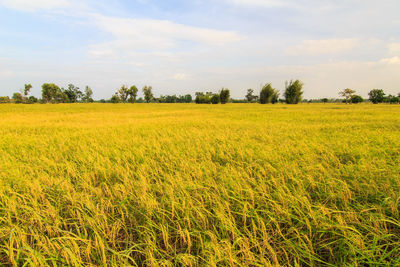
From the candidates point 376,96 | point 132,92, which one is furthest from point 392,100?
point 132,92

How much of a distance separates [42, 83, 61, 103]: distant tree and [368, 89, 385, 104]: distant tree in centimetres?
9589

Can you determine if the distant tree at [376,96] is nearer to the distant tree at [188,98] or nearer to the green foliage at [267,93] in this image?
the green foliage at [267,93]

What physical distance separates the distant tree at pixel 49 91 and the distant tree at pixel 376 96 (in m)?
95.9

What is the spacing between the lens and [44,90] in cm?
5444

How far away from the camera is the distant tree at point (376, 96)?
50.2 meters

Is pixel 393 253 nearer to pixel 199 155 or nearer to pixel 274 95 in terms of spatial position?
pixel 199 155

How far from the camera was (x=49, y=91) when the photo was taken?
54.8m

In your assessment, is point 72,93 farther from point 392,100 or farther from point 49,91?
point 392,100

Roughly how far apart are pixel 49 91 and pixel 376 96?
97311 millimetres

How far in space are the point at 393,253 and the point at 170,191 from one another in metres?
1.52

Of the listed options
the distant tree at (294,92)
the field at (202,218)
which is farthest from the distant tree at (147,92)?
the field at (202,218)

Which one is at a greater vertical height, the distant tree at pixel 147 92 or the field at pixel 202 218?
the distant tree at pixel 147 92

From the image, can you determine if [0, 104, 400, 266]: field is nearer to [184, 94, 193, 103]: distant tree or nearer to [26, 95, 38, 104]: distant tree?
[26, 95, 38, 104]: distant tree

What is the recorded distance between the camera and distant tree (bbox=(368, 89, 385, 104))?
50216 millimetres
